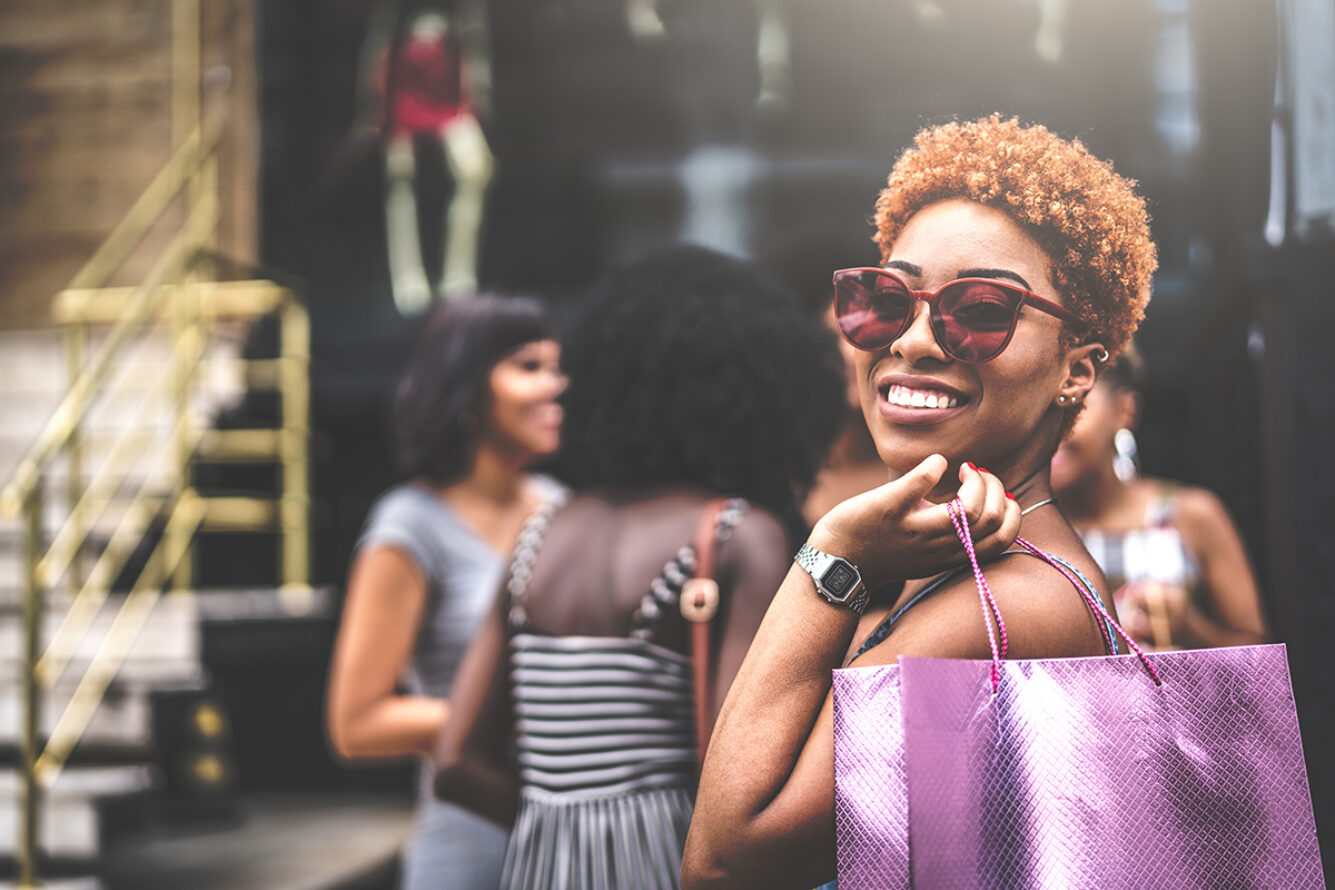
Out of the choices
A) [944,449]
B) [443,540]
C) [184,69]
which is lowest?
[443,540]

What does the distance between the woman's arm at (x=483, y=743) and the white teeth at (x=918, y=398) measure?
795mm

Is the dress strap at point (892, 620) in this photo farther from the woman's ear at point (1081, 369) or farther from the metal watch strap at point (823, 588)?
the woman's ear at point (1081, 369)

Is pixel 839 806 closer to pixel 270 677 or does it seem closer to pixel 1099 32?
pixel 1099 32

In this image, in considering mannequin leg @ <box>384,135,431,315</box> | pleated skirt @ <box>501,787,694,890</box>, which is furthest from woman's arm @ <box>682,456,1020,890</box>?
mannequin leg @ <box>384,135,431,315</box>

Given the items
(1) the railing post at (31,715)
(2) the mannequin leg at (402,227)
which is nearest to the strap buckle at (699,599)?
(1) the railing post at (31,715)

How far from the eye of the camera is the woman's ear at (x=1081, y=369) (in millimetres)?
919

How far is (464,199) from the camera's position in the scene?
6012 mm

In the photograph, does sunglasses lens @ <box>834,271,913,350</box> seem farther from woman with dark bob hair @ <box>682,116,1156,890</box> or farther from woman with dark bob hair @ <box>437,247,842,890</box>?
woman with dark bob hair @ <box>437,247,842,890</box>

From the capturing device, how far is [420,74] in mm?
5730

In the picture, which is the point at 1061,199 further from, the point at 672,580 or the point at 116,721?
the point at 116,721

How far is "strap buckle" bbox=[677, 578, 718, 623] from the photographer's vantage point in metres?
1.31

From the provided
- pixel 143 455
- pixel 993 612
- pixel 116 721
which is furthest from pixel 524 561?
pixel 143 455

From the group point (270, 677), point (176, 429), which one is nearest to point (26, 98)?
point (176, 429)

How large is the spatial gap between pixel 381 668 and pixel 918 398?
5.15ft
